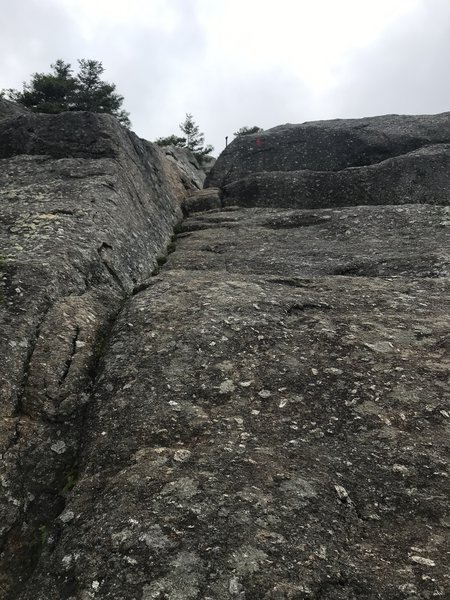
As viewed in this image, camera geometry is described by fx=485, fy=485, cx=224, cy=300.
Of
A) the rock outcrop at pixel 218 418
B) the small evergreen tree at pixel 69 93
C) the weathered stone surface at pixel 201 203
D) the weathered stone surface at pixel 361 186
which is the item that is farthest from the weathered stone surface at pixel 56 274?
the small evergreen tree at pixel 69 93

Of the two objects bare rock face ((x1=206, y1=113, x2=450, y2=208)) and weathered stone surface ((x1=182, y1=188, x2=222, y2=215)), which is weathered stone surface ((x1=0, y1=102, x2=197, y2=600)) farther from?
bare rock face ((x1=206, y1=113, x2=450, y2=208))

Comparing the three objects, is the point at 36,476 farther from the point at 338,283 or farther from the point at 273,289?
the point at 338,283

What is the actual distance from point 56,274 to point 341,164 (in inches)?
776

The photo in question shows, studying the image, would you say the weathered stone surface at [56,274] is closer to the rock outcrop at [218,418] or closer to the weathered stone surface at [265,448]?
the rock outcrop at [218,418]

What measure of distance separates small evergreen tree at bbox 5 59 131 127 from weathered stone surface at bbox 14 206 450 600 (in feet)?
150

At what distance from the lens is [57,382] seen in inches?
382

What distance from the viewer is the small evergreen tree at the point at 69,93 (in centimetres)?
5319

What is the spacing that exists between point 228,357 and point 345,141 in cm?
2165

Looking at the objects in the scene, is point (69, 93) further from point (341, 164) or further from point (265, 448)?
point (265, 448)

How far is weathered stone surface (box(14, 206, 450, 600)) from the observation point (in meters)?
6.25

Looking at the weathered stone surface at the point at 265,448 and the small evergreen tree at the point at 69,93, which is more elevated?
the small evergreen tree at the point at 69,93

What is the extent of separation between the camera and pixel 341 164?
1068 inches

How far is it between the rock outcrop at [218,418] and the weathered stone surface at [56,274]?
0.05 metres

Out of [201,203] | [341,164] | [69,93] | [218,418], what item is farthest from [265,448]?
[69,93]
